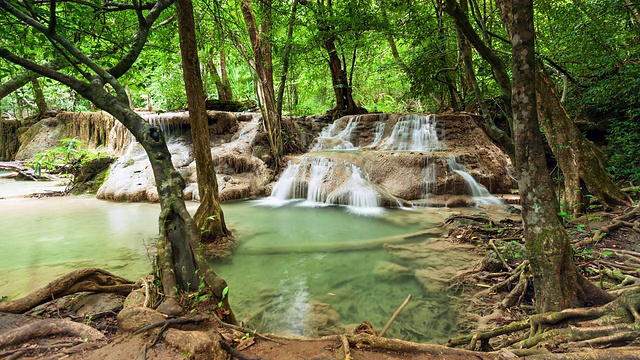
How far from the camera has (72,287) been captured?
2551 mm

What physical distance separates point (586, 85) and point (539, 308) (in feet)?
30.4

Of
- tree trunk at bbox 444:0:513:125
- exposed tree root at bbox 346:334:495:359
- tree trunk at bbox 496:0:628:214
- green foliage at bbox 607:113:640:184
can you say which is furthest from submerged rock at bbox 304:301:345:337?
green foliage at bbox 607:113:640:184

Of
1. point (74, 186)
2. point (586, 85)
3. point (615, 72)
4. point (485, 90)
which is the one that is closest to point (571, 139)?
point (615, 72)

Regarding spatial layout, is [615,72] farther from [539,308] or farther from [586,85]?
[539,308]

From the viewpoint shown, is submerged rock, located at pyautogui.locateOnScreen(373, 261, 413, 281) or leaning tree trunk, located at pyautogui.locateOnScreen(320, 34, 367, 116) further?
leaning tree trunk, located at pyautogui.locateOnScreen(320, 34, 367, 116)

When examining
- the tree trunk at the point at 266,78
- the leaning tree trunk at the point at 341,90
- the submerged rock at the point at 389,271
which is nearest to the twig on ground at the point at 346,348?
the submerged rock at the point at 389,271

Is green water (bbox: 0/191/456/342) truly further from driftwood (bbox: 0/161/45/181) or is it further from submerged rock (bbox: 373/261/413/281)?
driftwood (bbox: 0/161/45/181)

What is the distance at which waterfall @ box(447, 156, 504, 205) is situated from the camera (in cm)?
781

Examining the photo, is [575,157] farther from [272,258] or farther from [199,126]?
[199,126]

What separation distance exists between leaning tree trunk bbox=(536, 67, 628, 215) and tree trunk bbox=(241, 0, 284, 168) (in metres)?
6.27

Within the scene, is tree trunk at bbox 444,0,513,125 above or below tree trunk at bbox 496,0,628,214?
above

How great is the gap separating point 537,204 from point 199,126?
4.59 m

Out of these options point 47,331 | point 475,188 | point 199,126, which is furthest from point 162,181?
point 475,188

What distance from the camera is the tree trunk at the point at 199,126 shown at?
4691 millimetres
